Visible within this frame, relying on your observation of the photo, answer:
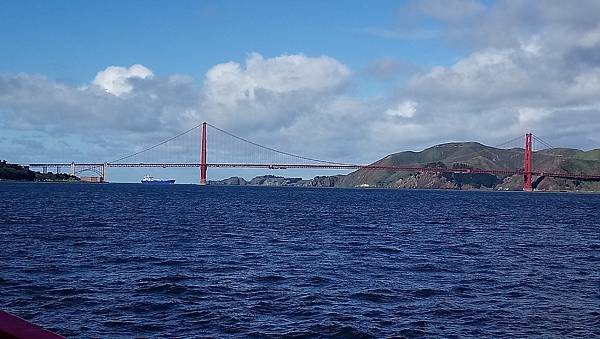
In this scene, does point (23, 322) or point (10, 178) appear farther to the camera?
point (10, 178)

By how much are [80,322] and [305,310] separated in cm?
447

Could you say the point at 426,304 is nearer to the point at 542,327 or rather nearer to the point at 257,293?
the point at 542,327

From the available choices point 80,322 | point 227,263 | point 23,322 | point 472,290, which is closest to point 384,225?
point 227,263

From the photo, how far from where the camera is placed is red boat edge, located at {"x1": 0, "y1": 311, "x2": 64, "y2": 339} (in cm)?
316

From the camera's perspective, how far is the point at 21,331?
10.7ft

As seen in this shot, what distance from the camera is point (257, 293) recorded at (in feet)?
51.3

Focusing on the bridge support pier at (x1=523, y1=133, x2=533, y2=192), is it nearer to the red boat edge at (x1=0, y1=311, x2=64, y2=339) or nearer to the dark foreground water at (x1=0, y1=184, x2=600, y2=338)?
the dark foreground water at (x1=0, y1=184, x2=600, y2=338)

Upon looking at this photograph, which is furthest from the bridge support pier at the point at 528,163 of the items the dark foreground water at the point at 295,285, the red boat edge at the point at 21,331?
the red boat edge at the point at 21,331

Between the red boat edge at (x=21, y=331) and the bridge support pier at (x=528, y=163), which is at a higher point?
the bridge support pier at (x=528, y=163)

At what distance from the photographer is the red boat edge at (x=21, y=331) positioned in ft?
10.4

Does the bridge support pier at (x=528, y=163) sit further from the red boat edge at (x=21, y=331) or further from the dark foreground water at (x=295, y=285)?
the red boat edge at (x=21, y=331)

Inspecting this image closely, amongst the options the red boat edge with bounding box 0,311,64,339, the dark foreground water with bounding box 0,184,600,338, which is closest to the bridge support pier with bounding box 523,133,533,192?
the dark foreground water with bounding box 0,184,600,338

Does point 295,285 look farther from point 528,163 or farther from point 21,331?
point 528,163

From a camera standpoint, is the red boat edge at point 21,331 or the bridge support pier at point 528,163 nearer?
the red boat edge at point 21,331
